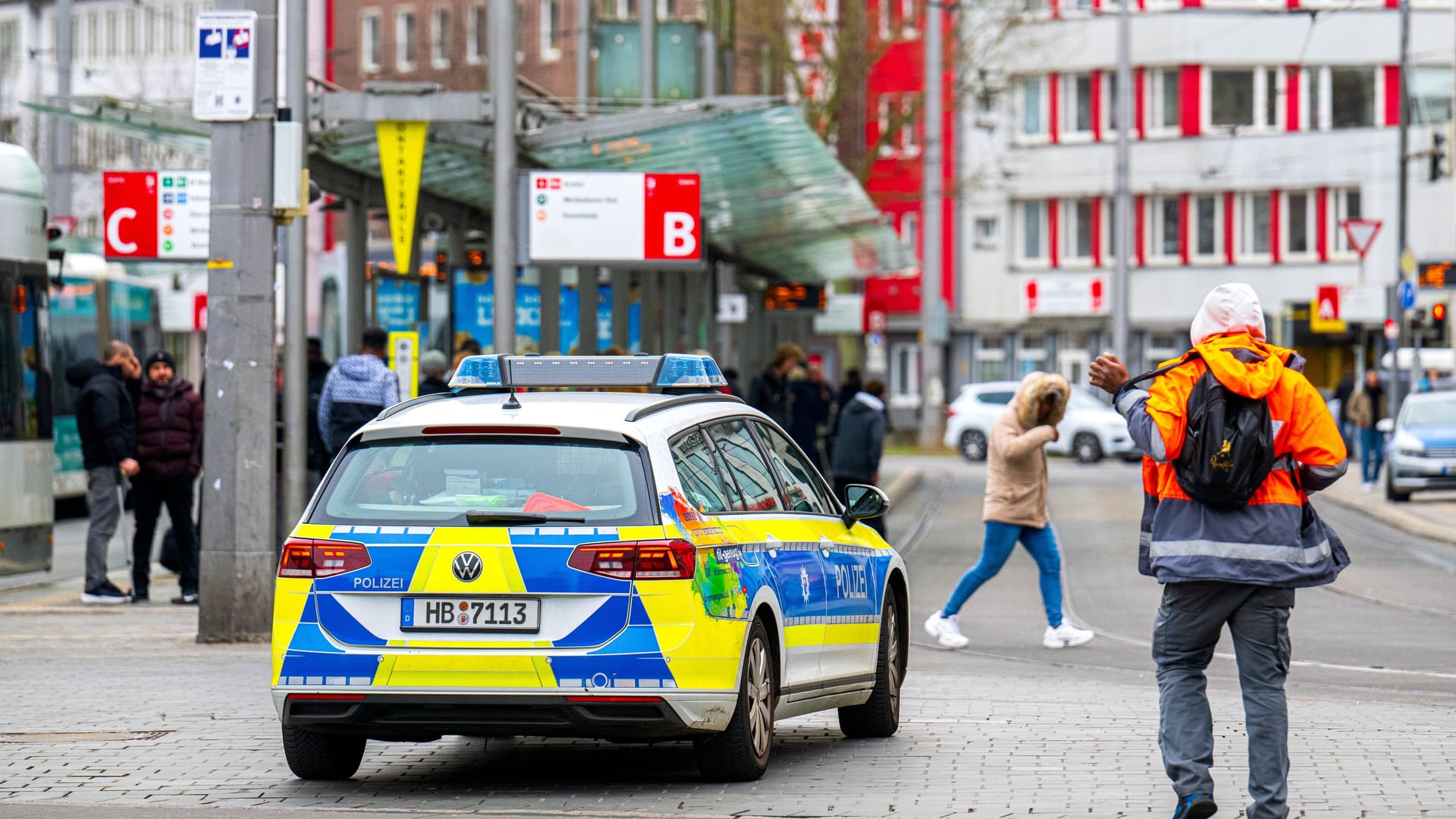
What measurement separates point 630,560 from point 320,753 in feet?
4.87

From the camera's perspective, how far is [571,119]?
61.8 ft

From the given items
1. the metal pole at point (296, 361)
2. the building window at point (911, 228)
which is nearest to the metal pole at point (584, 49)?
the metal pole at point (296, 361)

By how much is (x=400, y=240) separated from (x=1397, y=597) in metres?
8.22

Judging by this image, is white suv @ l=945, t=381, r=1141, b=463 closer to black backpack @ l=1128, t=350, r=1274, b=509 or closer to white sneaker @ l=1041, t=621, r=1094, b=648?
white sneaker @ l=1041, t=621, r=1094, b=648

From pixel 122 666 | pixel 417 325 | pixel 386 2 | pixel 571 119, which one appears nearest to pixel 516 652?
pixel 122 666

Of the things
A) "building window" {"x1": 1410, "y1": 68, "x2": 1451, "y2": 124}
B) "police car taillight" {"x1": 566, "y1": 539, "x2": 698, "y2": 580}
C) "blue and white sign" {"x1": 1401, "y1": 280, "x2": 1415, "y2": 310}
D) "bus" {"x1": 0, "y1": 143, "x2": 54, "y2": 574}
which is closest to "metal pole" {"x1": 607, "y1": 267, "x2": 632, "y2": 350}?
"bus" {"x1": 0, "y1": 143, "x2": 54, "y2": 574}

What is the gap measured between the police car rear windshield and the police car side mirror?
5.79 ft

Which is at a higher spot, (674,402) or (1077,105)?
(1077,105)

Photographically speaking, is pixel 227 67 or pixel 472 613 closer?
pixel 472 613

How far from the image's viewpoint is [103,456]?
16.2m

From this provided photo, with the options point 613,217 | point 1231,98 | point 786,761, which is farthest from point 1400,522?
point 1231,98

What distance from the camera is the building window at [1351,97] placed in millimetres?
58094

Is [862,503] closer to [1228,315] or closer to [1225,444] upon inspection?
[1228,315]

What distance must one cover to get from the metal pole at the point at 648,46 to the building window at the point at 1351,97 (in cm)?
3767
